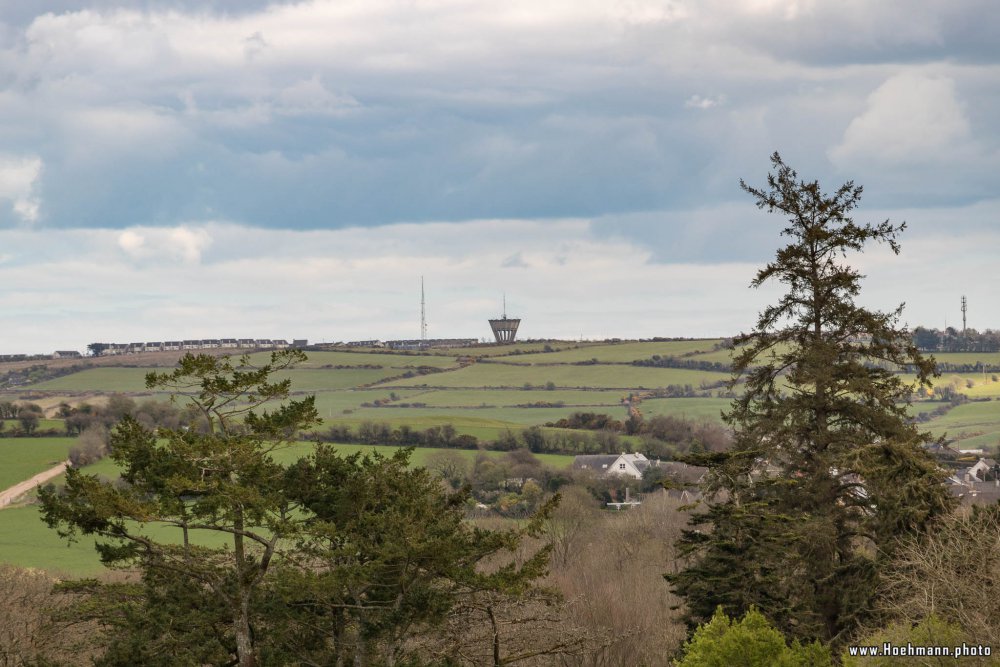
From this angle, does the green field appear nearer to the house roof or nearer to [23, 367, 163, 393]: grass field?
[23, 367, 163, 393]: grass field

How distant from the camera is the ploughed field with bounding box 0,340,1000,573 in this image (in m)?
136

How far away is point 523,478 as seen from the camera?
108 m

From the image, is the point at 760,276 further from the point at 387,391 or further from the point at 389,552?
the point at 387,391

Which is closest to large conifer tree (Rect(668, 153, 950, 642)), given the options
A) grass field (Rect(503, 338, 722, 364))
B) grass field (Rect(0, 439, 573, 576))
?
grass field (Rect(0, 439, 573, 576))

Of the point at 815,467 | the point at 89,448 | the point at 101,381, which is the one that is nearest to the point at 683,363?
the point at 101,381

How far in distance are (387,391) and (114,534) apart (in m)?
138

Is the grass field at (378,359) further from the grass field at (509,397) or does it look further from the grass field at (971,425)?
the grass field at (971,425)

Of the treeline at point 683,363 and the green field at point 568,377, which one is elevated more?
the treeline at point 683,363

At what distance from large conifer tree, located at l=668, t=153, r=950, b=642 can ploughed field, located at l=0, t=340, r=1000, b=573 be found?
77.6 meters

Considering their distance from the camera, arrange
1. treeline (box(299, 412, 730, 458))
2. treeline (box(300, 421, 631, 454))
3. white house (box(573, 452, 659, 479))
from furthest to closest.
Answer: treeline (box(299, 412, 730, 458)) < treeline (box(300, 421, 631, 454)) < white house (box(573, 452, 659, 479))

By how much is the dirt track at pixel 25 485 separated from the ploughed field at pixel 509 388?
9.17 m

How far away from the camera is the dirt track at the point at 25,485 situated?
92.8 metres

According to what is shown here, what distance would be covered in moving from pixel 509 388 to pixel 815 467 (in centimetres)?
13694

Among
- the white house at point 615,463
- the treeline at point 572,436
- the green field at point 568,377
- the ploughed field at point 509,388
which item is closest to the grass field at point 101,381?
the ploughed field at point 509,388
